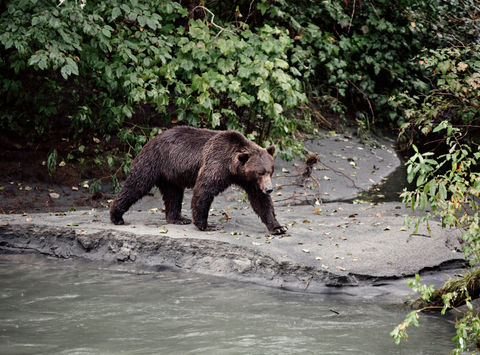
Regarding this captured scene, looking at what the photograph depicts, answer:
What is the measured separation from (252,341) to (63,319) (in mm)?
1631

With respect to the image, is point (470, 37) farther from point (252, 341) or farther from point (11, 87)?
point (252, 341)

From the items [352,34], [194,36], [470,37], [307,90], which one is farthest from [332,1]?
[194,36]

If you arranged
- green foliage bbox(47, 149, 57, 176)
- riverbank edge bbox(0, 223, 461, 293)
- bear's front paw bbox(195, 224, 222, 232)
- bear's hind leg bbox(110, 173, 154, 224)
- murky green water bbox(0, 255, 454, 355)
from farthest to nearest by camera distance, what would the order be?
green foliage bbox(47, 149, 57, 176), bear's hind leg bbox(110, 173, 154, 224), bear's front paw bbox(195, 224, 222, 232), riverbank edge bbox(0, 223, 461, 293), murky green water bbox(0, 255, 454, 355)

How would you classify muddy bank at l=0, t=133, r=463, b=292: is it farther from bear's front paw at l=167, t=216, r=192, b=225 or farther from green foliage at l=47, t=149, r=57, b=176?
green foliage at l=47, t=149, r=57, b=176

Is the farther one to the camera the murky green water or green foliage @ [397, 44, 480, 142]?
green foliage @ [397, 44, 480, 142]

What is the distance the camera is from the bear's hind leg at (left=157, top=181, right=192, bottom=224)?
793 cm

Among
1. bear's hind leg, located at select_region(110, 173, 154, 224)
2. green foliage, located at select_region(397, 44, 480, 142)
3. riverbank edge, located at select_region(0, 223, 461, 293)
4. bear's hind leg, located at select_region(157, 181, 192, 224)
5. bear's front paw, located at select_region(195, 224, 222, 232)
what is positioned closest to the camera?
riverbank edge, located at select_region(0, 223, 461, 293)

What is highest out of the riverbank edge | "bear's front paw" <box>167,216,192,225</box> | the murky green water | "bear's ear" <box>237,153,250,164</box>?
"bear's ear" <box>237,153,250,164</box>

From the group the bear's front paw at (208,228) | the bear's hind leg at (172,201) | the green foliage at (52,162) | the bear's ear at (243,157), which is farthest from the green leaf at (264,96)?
the green foliage at (52,162)

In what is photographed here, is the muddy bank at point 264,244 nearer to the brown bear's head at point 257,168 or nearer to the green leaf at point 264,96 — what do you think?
the brown bear's head at point 257,168

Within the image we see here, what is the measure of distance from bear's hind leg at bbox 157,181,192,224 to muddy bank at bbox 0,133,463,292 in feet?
0.60

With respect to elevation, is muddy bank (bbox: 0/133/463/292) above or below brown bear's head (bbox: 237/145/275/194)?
below

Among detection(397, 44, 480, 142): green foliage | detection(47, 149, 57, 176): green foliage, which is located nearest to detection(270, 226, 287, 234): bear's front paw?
detection(397, 44, 480, 142): green foliage

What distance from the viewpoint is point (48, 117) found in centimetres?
1107
